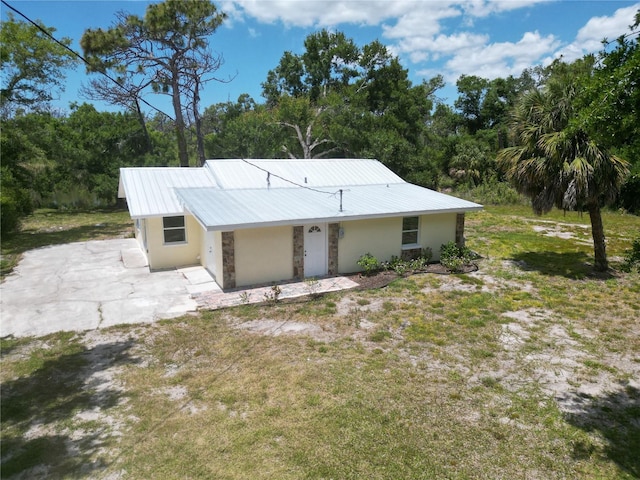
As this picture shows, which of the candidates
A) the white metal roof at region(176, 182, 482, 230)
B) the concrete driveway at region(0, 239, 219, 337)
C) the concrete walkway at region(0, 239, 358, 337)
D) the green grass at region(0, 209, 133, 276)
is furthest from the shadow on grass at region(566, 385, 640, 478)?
the green grass at region(0, 209, 133, 276)

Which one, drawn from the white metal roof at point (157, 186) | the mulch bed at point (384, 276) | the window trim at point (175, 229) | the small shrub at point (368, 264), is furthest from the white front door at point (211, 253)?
the small shrub at point (368, 264)

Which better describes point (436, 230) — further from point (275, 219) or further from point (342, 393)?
point (342, 393)

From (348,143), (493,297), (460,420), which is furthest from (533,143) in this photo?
(348,143)

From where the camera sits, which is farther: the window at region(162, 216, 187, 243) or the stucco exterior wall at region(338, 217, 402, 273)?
the window at region(162, 216, 187, 243)

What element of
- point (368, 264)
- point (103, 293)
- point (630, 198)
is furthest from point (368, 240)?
point (630, 198)

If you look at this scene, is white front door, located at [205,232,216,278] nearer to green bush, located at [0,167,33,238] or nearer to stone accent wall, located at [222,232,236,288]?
stone accent wall, located at [222,232,236,288]

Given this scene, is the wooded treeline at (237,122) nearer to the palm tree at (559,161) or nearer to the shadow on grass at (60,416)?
the palm tree at (559,161)

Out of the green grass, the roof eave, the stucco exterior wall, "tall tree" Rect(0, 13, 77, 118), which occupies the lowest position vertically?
the green grass
